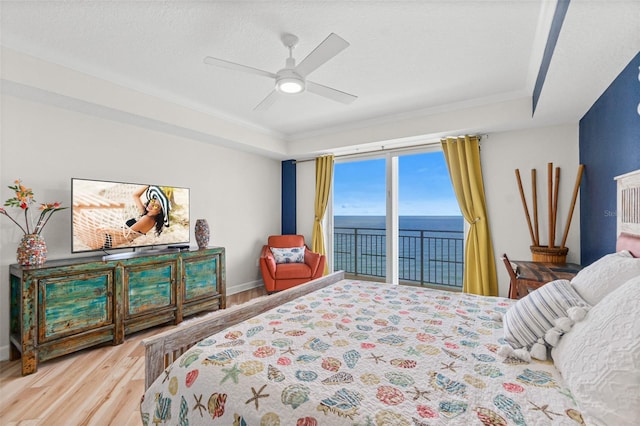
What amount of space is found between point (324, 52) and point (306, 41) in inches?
16.8

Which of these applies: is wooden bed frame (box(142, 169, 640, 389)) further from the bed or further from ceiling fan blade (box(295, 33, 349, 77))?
ceiling fan blade (box(295, 33, 349, 77))

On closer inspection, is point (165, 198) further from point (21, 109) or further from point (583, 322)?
point (583, 322)

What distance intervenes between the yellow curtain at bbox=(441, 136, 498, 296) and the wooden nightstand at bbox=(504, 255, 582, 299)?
2.17ft

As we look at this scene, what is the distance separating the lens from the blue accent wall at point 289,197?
17.8 feet

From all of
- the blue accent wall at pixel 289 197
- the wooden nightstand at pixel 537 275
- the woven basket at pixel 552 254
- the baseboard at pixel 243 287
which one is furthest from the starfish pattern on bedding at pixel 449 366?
the blue accent wall at pixel 289 197

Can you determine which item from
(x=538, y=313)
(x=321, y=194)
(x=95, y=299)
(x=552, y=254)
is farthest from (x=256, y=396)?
(x=321, y=194)

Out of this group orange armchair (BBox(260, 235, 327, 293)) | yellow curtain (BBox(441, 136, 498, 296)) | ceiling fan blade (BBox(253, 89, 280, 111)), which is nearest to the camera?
ceiling fan blade (BBox(253, 89, 280, 111))

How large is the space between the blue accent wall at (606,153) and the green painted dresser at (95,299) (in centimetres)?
397

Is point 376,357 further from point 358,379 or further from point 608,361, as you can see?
point 608,361

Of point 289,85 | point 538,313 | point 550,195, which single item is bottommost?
point 538,313

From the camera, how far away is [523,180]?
3.59 metres

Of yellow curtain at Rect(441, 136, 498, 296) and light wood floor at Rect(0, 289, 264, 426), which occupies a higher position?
yellow curtain at Rect(441, 136, 498, 296)

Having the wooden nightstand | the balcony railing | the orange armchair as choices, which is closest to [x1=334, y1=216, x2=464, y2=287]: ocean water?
the balcony railing

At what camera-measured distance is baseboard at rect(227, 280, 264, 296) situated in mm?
4555
